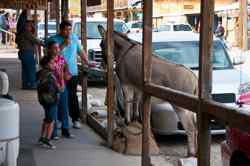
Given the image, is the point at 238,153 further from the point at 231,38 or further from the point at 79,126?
the point at 231,38

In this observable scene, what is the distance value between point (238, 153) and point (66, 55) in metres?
5.03

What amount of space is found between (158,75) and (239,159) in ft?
12.3

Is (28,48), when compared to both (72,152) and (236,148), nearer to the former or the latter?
(72,152)

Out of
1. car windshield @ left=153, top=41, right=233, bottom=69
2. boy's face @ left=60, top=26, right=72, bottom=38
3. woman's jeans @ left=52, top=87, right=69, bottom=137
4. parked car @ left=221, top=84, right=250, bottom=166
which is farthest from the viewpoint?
car windshield @ left=153, top=41, right=233, bottom=69

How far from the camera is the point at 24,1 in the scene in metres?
20.8

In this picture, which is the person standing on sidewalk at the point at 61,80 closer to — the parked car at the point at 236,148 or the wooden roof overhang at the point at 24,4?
the parked car at the point at 236,148

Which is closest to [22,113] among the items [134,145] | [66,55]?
[66,55]

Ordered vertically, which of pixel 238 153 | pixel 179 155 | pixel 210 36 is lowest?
pixel 179 155

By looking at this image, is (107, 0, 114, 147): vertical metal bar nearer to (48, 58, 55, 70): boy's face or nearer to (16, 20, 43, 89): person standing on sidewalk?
(48, 58, 55, 70): boy's face

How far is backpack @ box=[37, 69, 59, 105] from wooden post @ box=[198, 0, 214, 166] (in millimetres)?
4127

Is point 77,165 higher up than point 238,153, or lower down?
lower down

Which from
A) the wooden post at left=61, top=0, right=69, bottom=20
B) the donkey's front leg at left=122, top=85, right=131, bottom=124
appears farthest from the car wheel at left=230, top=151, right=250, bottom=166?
the wooden post at left=61, top=0, right=69, bottom=20

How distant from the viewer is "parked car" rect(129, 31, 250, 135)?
33.3ft

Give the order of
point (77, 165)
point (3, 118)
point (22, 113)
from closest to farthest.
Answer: point (3, 118), point (77, 165), point (22, 113)
